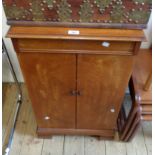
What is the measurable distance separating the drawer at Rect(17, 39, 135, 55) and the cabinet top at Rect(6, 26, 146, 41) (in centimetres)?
4

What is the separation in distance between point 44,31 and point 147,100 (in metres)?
0.66

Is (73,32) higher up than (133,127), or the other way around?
(73,32)

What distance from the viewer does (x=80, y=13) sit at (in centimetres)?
71

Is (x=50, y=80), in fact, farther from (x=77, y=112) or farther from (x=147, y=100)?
(x=147, y=100)

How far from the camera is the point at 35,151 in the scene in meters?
1.31

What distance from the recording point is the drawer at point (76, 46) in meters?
0.76

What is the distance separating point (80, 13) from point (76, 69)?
268 mm

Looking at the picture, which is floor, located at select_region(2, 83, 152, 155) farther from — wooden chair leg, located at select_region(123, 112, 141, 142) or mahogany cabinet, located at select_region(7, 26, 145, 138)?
mahogany cabinet, located at select_region(7, 26, 145, 138)

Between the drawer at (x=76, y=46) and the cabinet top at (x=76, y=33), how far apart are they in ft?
0.12

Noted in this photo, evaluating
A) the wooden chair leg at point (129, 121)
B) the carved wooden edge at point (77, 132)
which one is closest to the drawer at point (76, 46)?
the wooden chair leg at point (129, 121)

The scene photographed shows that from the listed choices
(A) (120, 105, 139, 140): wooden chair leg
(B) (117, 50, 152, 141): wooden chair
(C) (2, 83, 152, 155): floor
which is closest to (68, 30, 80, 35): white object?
(B) (117, 50, 152, 141): wooden chair

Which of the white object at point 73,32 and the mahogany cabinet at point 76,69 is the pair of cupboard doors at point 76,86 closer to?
the mahogany cabinet at point 76,69

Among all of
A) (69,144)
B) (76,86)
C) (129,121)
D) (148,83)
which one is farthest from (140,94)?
(69,144)

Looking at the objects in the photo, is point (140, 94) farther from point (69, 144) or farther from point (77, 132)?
point (69, 144)
